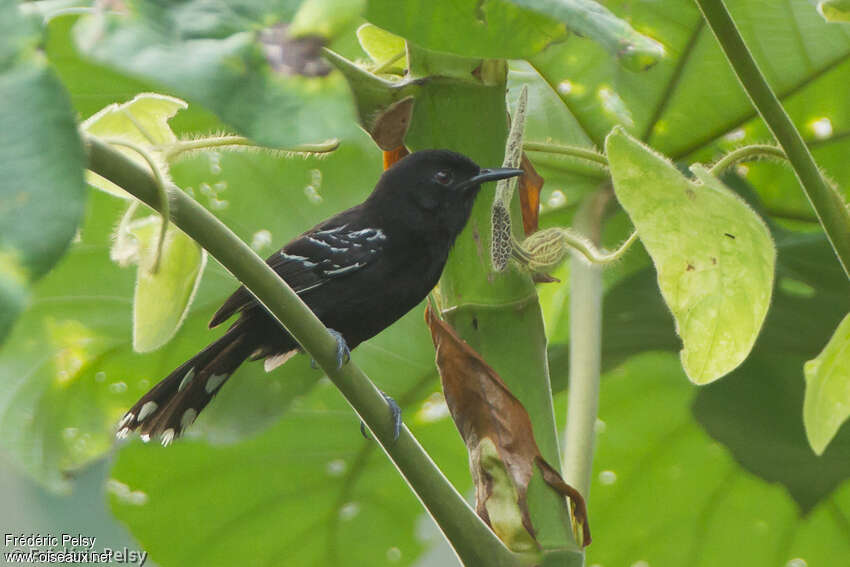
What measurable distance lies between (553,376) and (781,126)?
31.2 inches

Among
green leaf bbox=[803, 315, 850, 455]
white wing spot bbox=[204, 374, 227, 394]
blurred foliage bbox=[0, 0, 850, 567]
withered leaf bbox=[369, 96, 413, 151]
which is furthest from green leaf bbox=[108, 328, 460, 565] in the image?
green leaf bbox=[803, 315, 850, 455]

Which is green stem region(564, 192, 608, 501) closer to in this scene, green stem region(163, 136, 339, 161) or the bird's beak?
the bird's beak

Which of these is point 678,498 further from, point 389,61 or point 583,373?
point 389,61

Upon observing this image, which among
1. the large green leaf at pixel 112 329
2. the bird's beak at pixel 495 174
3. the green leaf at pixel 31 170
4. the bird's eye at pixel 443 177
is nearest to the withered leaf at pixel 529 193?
the bird's beak at pixel 495 174

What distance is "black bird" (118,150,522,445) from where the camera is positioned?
4.47 feet

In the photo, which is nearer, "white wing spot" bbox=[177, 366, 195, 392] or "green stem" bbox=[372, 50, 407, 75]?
"green stem" bbox=[372, 50, 407, 75]

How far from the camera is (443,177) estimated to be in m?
1.33

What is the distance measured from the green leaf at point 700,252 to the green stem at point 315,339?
0.69 feet

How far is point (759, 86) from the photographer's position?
29.5 inches

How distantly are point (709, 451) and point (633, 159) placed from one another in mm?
1035

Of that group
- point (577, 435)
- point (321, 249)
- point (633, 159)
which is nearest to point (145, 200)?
point (633, 159)

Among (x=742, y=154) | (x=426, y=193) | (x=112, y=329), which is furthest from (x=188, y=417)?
(x=742, y=154)

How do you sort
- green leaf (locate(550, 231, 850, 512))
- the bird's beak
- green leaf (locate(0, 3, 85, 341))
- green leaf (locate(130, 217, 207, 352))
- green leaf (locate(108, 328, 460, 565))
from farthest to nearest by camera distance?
green leaf (locate(108, 328, 460, 565)) → green leaf (locate(550, 231, 850, 512)) → the bird's beak → green leaf (locate(130, 217, 207, 352)) → green leaf (locate(0, 3, 85, 341))

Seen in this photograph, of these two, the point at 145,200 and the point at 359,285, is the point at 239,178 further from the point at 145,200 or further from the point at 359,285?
the point at 145,200
